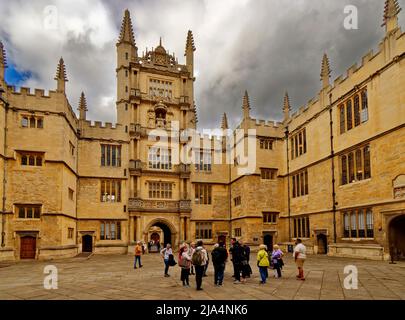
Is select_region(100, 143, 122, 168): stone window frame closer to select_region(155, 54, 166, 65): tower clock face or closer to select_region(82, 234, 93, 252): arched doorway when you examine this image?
select_region(82, 234, 93, 252): arched doorway

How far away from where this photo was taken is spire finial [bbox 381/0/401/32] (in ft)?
71.5

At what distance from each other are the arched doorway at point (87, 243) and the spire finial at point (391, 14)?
29.7 m

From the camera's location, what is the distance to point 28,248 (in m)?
26.1

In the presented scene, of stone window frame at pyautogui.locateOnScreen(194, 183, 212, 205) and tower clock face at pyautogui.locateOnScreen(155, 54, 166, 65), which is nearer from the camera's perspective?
stone window frame at pyautogui.locateOnScreen(194, 183, 212, 205)

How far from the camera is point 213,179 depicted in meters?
39.0

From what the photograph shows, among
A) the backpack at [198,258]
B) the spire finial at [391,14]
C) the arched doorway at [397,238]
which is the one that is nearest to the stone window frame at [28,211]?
the backpack at [198,258]

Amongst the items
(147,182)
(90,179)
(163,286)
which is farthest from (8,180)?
(163,286)

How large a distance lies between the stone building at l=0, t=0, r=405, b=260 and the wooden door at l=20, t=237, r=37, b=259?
0.07 metres

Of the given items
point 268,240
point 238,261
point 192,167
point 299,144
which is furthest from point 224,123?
point 238,261

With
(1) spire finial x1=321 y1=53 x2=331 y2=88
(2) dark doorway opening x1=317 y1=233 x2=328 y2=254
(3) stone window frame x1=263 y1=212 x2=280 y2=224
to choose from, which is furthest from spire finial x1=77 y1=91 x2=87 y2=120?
(2) dark doorway opening x1=317 y1=233 x2=328 y2=254

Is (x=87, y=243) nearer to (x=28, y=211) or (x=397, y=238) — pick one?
(x=28, y=211)

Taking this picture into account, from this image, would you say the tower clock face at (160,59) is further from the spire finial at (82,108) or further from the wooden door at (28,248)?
the wooden door at (28,248)

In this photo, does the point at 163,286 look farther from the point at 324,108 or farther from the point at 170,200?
the point at 170,200

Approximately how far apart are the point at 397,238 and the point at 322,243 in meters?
8.41
